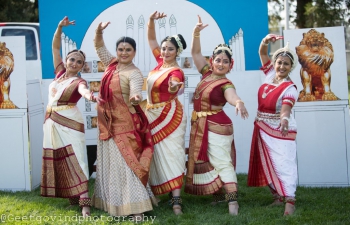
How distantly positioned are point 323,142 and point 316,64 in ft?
2.72

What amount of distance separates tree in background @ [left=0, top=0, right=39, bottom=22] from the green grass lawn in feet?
34.5

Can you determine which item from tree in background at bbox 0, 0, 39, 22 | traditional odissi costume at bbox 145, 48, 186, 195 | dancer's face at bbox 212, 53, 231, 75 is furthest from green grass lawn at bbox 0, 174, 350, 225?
tree in background at bbox 0, 0, 39, 22

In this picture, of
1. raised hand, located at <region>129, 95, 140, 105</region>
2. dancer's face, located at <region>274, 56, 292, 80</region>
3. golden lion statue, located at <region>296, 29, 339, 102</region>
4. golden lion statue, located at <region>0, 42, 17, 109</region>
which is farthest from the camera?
golden lion statue, located at <region>0, 42, 17, 109</region>

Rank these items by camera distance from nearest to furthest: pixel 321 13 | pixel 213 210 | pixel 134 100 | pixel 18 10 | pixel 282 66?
pixel 134 100
pixel 282 66
pixel 213 210
pixel 321 13
pixel 18 10

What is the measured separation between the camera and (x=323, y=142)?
5.52 m

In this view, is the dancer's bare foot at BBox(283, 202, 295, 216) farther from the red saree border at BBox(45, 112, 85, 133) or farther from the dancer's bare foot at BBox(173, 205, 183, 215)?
the red saree border at BBox(45, 112, 85, 133)

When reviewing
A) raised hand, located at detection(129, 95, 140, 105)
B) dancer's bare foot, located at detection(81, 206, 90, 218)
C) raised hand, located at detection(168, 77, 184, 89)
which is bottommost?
dancer's bare foot, located at detection(81, 206, 90, 218)

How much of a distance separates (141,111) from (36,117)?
1912mm

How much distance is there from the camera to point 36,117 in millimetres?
5867

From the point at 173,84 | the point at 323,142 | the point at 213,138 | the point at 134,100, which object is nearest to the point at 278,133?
the point at 213,138

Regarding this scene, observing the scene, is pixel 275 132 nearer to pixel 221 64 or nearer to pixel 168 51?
pixel 221 64

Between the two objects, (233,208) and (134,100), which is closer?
(134,100)

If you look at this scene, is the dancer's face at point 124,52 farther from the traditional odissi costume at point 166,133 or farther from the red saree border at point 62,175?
the red saree border at point 62,175

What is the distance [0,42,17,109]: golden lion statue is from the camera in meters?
5.57
